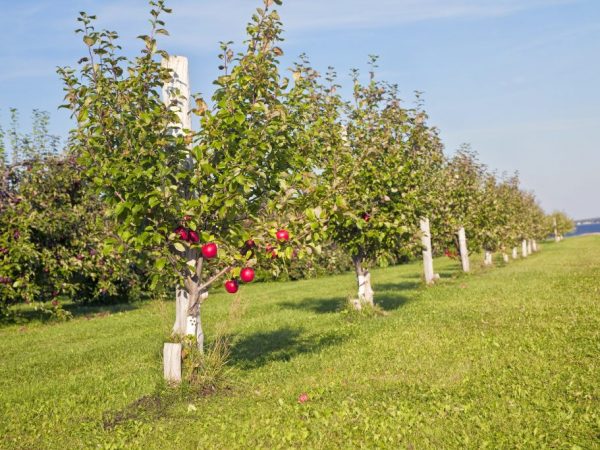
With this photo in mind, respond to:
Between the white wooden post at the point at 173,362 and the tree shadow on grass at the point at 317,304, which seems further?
the tree shadow on grass at the point at 317,304

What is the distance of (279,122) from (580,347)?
21.4ft

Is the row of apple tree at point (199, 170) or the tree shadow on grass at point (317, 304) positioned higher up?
the row of apple tree at point (199, 170)

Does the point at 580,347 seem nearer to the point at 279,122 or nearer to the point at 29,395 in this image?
the point at 279,122

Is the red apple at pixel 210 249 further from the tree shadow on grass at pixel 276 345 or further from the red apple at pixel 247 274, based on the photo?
the tree shadow on grass at pixel 276 345

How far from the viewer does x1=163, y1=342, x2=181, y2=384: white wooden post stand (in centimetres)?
906

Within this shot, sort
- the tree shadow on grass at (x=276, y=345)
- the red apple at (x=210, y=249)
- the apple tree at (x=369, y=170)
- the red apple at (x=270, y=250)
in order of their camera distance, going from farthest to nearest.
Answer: the apple tree at (x=369, y=170) < the tree shadow on grass at (x=276, y=345) < the red apple at (x=270, y=250) < the red apple at (x=210, y=249)

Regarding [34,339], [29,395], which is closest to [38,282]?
Result: [34,339]

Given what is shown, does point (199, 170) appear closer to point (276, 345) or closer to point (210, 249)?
point (210, 249)

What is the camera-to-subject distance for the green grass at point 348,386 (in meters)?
7.07

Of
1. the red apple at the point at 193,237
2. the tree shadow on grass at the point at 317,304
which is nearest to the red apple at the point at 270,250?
the red apple at the point at 193,237

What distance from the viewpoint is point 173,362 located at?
9078mm

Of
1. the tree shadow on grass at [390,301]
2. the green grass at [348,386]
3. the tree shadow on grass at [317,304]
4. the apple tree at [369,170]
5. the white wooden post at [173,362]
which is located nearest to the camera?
the green grass at [348,386]

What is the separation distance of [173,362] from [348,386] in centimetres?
263

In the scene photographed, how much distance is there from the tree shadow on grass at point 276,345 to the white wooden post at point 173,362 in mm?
2030
